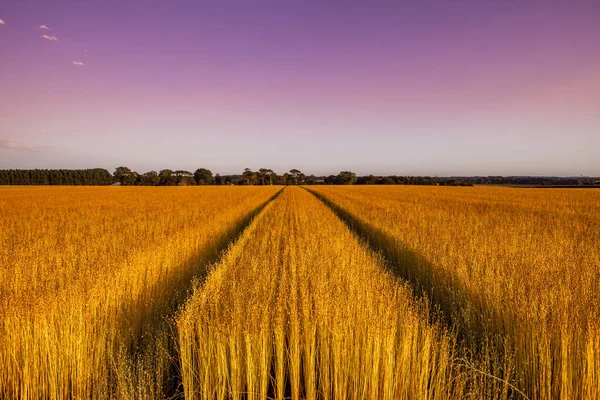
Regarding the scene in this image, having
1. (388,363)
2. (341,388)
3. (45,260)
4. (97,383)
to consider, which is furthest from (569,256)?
(45,260)

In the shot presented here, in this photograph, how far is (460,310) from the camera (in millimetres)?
4793

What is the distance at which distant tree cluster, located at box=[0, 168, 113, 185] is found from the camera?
127062 mm

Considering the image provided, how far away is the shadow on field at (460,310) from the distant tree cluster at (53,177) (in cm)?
15753

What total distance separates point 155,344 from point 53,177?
555ft

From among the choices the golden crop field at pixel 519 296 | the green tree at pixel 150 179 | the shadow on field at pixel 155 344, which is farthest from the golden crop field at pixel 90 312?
the green tree at pixel 150 179

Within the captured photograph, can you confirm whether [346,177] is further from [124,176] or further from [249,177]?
[124,176]

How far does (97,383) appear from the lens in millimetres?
3332

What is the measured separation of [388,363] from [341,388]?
495 mm

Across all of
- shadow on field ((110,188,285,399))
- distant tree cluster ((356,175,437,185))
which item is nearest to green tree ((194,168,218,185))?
distant tree cluster ((356,175,437,185))

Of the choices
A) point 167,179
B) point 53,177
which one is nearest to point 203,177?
point 167,179

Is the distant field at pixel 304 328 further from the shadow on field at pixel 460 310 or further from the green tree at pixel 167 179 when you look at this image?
the green tree at pixel 167 179

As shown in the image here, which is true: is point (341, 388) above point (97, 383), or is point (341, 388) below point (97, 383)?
above

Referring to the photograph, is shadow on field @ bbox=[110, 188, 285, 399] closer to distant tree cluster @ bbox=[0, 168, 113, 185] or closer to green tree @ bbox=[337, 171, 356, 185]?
green tree @ bbox=[337, 171, 356, 185]

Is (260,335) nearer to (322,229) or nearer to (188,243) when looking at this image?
(188,243)
